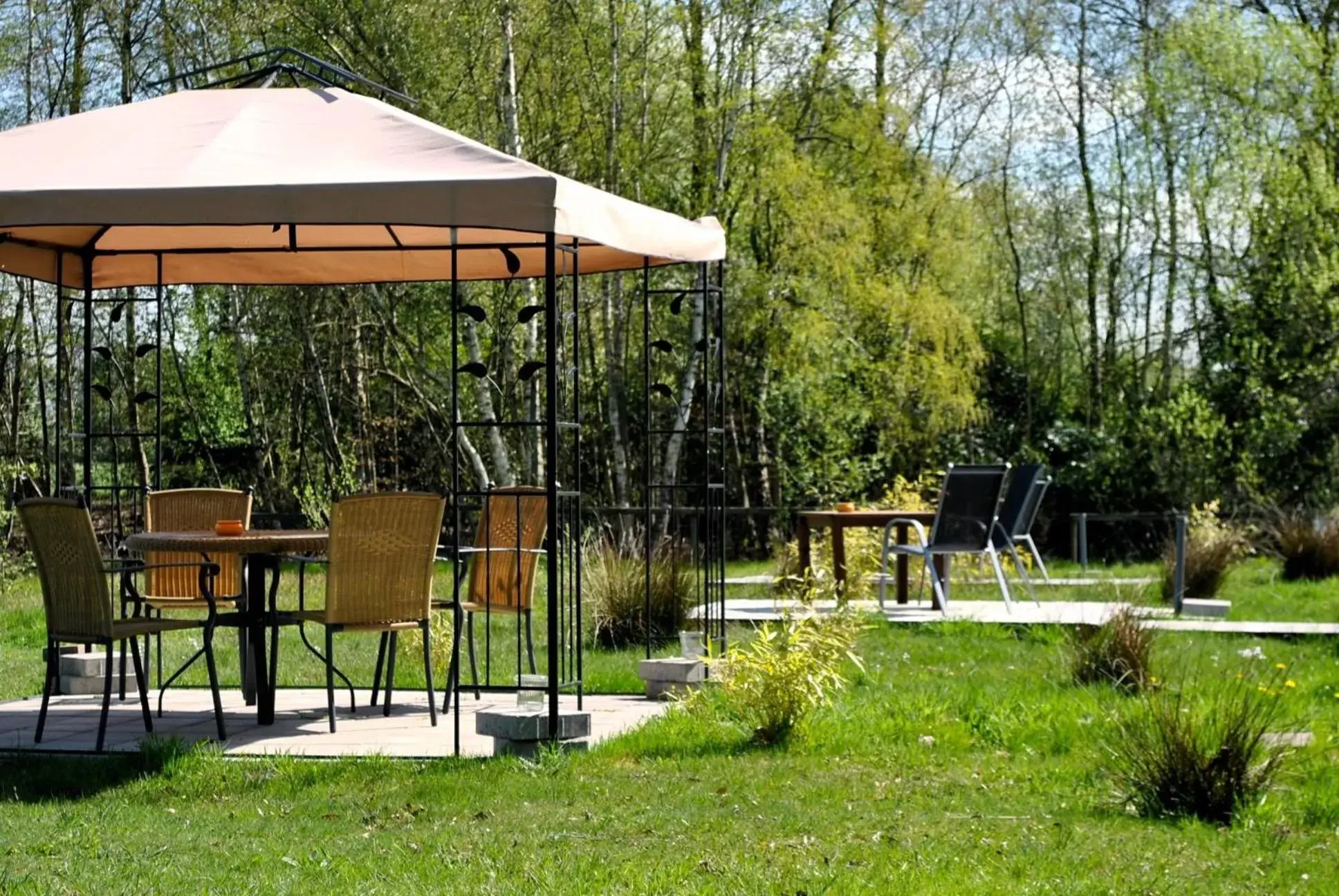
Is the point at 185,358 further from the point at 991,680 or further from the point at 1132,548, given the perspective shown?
the point at 991,680

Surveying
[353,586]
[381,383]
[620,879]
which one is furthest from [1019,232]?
[620,879]

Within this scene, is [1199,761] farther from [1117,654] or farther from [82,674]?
[82,674]

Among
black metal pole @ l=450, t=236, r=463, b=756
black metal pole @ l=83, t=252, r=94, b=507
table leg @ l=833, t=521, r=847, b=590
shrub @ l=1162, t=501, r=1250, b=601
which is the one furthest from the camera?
shrub @ l=1162, t=501, r=1250, b=601

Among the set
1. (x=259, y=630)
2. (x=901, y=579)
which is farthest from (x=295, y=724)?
(x=901, y=579)

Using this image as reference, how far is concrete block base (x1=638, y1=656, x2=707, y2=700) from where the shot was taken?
7.37 metres

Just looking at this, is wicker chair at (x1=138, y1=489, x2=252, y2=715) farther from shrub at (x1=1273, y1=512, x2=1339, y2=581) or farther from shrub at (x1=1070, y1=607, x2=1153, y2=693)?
shrub at (x1=1273, y1=512, x2=1339, y2=581)

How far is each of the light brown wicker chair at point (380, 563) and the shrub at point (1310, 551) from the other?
30.9 feet

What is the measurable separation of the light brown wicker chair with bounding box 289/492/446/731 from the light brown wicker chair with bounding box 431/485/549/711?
0.41 meters

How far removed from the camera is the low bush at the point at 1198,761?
4.84 meters

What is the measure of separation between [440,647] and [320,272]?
2145mm

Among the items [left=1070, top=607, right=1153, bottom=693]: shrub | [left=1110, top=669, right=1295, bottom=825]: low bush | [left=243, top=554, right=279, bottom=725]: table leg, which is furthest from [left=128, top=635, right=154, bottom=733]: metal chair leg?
[left=1070, top=607, right=1153, bottom=693]: shrub

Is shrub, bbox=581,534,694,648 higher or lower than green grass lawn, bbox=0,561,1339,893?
higher

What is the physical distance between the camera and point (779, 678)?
6012mm

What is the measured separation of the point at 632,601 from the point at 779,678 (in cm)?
355
